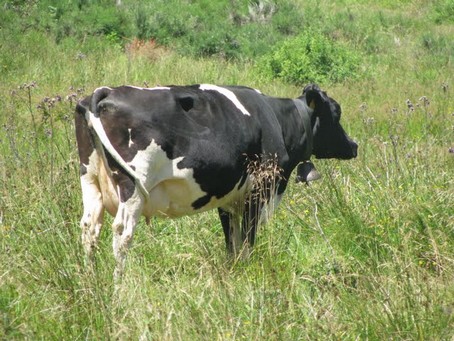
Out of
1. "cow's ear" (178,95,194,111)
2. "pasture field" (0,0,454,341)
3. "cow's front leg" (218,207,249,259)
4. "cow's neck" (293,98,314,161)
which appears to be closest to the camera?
"pasture field" (0,0,454,341)

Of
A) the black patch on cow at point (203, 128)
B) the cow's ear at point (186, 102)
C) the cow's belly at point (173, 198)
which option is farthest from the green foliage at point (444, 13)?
the cow's belly at point (173, 198)

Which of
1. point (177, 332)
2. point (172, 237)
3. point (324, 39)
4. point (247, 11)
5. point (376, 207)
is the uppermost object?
point (177, 332)

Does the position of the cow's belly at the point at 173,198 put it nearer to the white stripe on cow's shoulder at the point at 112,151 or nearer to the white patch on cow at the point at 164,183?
the white patch on cow at the point at 164,183

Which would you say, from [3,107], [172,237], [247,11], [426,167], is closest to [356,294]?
[172,237]

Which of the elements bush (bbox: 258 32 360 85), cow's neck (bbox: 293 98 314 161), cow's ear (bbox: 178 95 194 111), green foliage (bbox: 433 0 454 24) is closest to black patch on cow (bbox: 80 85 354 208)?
cow's ear (bbox: 178 95 194 111)

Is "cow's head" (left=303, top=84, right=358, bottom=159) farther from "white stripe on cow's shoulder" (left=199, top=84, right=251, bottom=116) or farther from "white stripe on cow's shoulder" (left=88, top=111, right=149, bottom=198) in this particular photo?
"white stripe on cow's shoulder" (left=88, top=111, right=149, bottom=198)

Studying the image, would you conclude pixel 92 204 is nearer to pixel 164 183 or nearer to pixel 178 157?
pixel 164 183

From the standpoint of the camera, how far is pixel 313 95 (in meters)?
6.90

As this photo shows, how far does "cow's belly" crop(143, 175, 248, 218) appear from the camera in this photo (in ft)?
17.5

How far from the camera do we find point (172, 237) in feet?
20.5

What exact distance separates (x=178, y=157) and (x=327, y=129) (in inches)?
83.6

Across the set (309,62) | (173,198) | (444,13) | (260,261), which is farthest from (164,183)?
(444,13)

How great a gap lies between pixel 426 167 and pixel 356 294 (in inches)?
98.8

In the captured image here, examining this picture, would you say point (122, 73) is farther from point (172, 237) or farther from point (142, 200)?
point (142, 200)
